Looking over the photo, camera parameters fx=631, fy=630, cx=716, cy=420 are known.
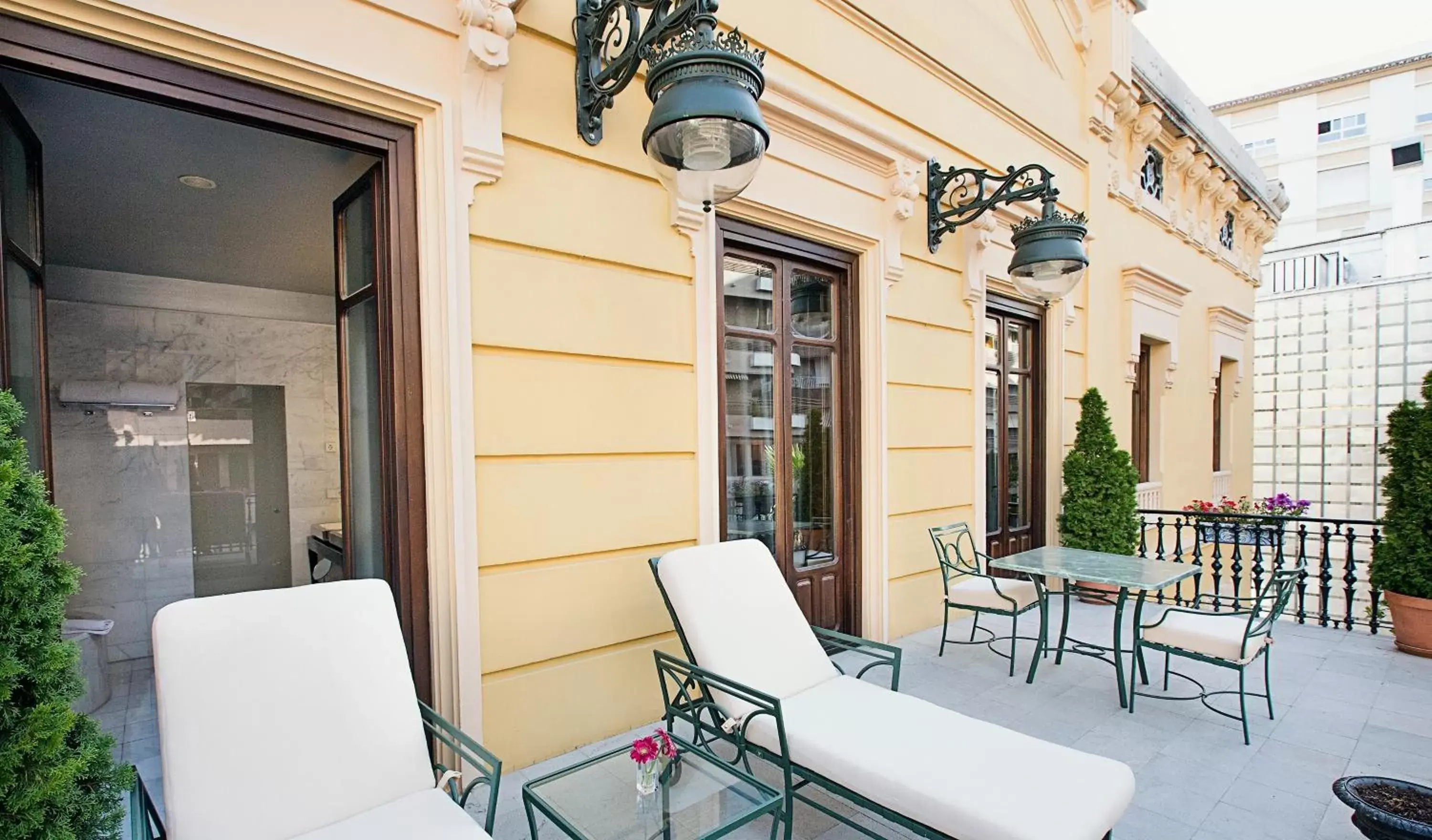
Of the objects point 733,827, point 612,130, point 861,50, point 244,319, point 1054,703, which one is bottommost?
point 1054,703

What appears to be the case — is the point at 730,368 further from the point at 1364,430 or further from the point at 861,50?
the point at 1364,430

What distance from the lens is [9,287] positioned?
1.78 metres

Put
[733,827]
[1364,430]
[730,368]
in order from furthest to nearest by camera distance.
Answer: [1364,430]
[730,368]
[733,827]

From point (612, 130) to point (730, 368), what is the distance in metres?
1.33

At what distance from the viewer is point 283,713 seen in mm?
1683

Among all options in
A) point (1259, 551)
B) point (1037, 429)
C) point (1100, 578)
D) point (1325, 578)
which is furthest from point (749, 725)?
point (1325, 578)

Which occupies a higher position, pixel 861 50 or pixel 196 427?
pixel 861 50

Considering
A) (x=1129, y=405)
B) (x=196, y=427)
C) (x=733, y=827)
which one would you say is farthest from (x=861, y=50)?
(x=196, y=427)

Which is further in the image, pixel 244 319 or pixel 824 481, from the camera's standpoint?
pixel 244 319

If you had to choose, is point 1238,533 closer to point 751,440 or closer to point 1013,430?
point 1013,430

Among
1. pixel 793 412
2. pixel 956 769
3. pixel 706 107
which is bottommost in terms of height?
pixel 956 769

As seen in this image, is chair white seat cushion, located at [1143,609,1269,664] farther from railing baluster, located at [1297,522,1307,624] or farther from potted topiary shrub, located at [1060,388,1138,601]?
potted topiary shrub, located at [1060,388,1138,601]

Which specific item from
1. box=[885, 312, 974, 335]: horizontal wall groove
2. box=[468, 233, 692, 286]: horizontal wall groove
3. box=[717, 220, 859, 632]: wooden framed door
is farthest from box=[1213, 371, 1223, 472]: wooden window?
box=[468, 233, 692, 286]: horizontal wall groove

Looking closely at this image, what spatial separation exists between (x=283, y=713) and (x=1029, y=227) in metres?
4.47
